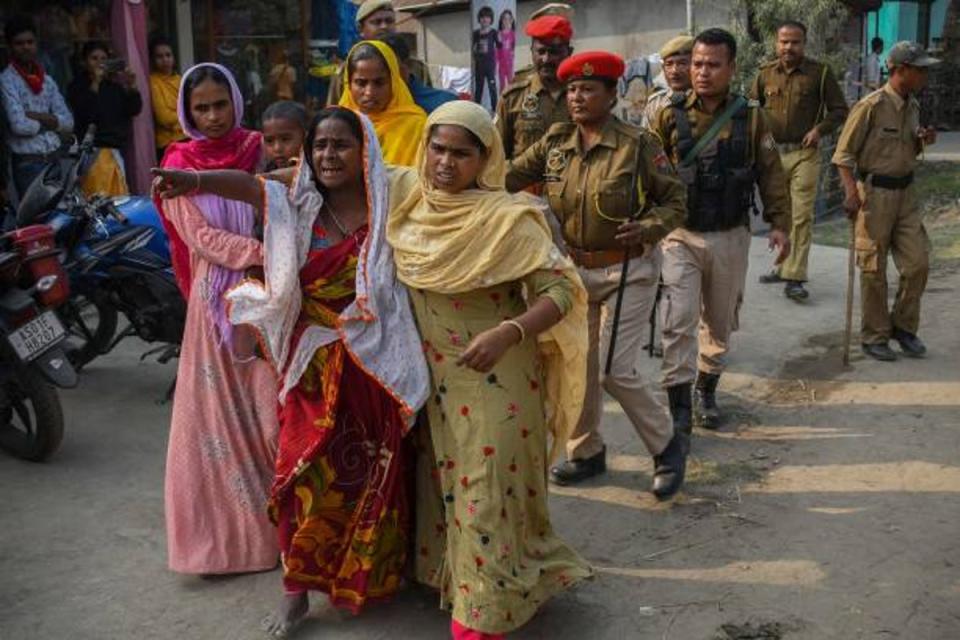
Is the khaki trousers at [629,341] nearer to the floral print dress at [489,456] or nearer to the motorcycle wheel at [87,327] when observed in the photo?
the floral print dress at [489,456]

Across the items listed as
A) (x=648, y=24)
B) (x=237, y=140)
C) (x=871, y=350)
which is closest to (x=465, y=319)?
(x=237, y=140)

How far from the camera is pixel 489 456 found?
330 cm

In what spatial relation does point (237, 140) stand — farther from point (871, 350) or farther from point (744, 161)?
point (871, 350)

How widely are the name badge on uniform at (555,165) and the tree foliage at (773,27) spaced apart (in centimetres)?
852

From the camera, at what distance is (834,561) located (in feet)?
13.4

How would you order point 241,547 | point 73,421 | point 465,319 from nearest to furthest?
point 465,319 → point 241,547 → point 73,421

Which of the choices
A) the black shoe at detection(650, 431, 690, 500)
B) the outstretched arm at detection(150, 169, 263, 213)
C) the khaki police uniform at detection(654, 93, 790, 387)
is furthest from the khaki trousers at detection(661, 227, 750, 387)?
the outstretched arm at detection(150, 169, 263, 213)

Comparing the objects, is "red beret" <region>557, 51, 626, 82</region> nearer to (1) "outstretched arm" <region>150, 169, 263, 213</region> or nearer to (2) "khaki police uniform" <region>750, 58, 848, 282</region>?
(1) "outstretched arm" <region>150, 169, 263, 213</region>

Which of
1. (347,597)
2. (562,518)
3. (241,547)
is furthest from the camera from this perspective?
(562,518)

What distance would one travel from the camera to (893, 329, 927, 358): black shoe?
22.5 ft

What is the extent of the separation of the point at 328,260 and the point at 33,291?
2.30 metres

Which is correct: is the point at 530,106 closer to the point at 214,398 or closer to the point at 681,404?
the point at 681,404

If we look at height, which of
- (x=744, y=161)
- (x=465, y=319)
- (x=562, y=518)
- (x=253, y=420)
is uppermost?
(x=744, y=161)

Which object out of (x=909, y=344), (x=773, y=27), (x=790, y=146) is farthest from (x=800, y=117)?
(x=773, y=27)
